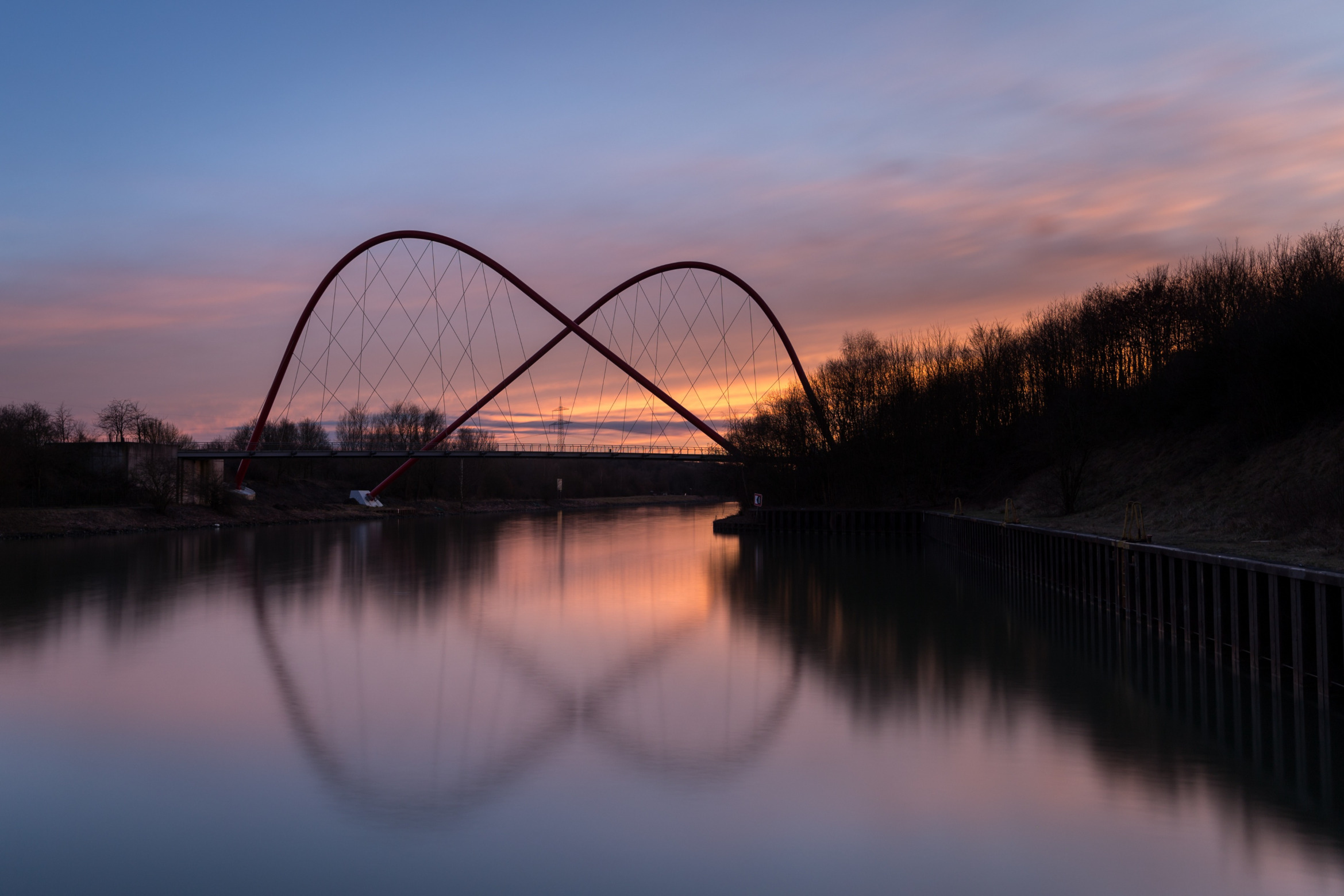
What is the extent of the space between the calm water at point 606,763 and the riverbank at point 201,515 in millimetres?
36625

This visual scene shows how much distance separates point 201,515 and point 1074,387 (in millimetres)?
56157

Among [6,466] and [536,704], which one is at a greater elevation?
[6,466]

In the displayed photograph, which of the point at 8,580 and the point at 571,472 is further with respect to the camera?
the point at 571,472

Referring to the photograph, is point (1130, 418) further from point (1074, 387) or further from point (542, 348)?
Answer: point (542, 348)

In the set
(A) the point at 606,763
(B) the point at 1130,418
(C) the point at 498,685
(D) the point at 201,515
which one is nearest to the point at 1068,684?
(A) the point at 606,763

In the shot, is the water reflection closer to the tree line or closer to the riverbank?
the tree line

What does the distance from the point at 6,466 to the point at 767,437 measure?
4421 centimetres

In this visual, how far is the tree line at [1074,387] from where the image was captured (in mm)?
30562

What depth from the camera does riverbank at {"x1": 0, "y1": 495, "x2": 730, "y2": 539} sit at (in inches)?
2127

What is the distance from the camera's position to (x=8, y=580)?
30047 millimetres

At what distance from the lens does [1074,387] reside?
55312 millimetres

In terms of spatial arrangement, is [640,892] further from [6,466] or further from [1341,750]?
[6,466]

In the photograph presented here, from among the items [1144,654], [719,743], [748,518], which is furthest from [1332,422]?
[748,518]

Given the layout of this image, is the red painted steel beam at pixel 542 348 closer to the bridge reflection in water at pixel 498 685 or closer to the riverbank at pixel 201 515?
the riverbank at pixel 201 515
